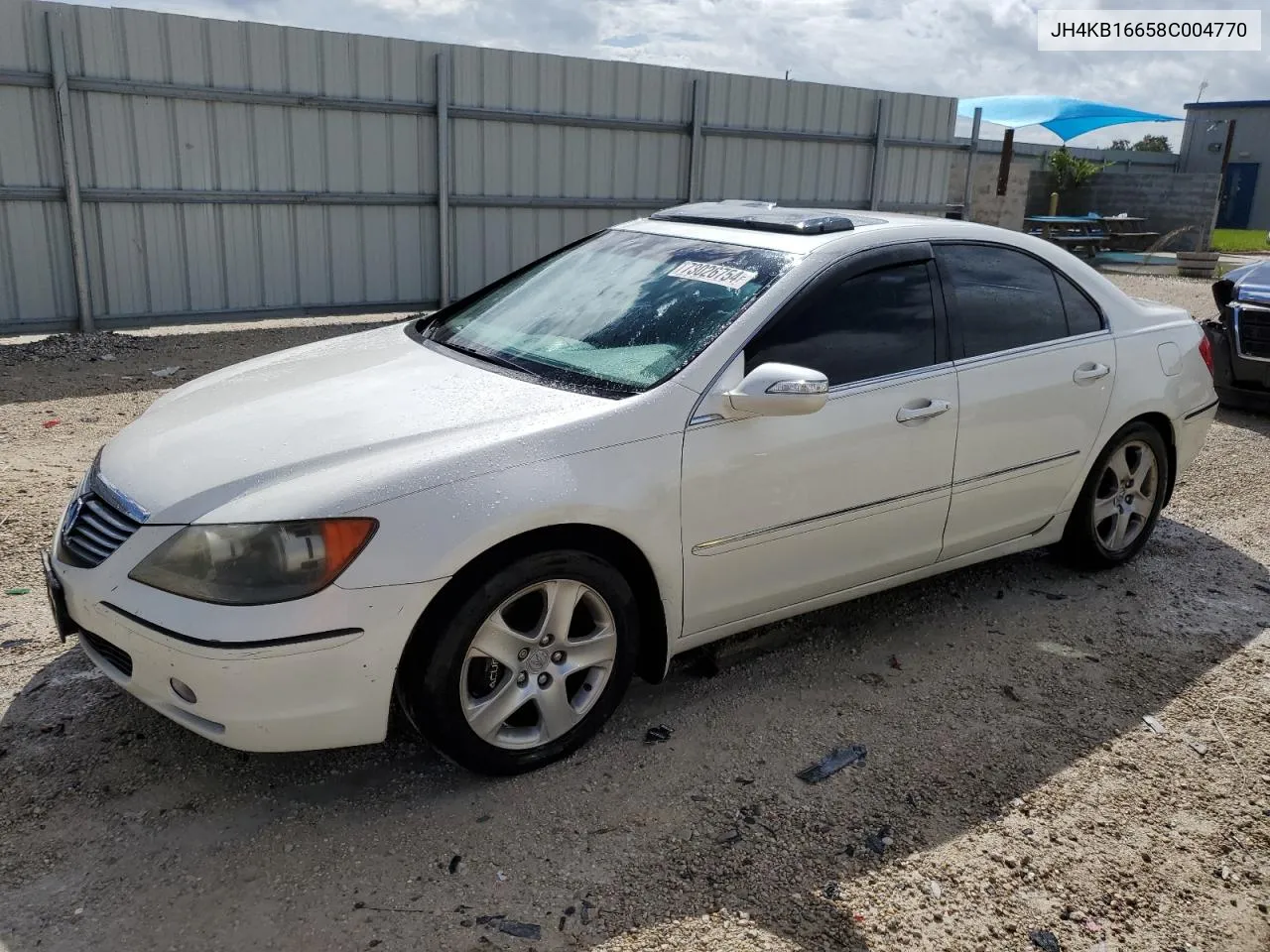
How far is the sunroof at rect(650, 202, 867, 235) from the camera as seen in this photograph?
3.95 meters

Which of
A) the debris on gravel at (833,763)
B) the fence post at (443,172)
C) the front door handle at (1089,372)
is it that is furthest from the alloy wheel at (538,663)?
the fence post at (443,172)

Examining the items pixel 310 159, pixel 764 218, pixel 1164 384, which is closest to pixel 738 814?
pixel 764 218

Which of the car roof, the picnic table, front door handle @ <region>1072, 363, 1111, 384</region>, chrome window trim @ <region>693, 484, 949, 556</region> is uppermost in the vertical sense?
the car roof

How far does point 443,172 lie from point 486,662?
28.7 ft

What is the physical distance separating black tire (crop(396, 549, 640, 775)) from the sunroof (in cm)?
154

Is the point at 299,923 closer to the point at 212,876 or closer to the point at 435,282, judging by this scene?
the point at 212,876

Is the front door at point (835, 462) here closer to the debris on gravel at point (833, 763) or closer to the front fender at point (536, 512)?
the front fender at point (536, 512)

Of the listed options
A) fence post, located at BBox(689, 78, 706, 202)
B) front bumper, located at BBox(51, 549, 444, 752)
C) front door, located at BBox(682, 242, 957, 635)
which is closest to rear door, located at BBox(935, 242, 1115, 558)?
front door, located at BBox(682, 242, 957, 635)

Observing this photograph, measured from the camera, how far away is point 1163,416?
4.89 meters

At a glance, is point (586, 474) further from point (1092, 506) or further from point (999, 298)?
point (1092, 506)

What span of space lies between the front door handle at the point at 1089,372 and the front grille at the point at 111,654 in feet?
11.7

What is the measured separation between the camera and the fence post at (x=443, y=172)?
10.7 meters

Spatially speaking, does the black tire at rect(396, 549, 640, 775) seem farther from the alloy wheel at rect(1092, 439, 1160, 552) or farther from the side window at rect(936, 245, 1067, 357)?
the alloy wheel at rect(1092, 439, 1160, 552)

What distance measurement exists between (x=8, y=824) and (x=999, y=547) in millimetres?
3536
